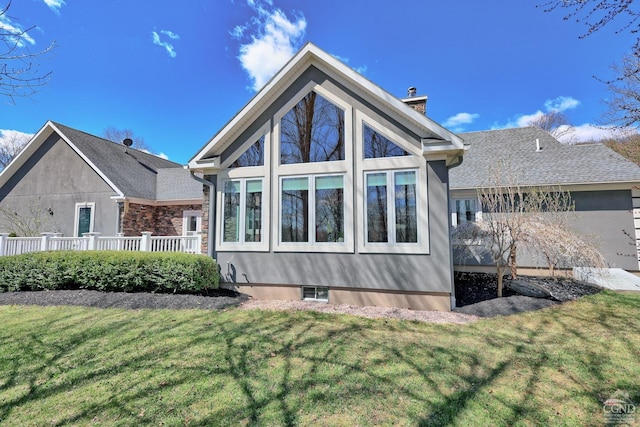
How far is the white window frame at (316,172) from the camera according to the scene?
6.90 m

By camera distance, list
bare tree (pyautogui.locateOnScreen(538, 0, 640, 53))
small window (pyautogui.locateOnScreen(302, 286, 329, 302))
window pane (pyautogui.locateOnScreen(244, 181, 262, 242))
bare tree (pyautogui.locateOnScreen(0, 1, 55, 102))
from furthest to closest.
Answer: window pane (pyautogui.locateOnScreen(244, 181, 262, 242)), small window (pyautogui.locateOnScreen(302, 286, 329, 302)), bare tree (pyautogui.locateOnScreen(538, 0, 640, 53)), bare tree (pyautogui.locateOnScreen(0, 1, 55, 102))

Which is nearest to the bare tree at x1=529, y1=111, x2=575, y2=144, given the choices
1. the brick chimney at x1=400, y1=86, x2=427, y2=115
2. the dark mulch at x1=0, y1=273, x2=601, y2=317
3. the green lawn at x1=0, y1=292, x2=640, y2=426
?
the brick chimney at x1=400, y1=86, x2=427, y2=115

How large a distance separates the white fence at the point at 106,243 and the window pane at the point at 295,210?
3034 millimetres

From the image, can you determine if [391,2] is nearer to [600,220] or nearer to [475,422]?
[600,220]

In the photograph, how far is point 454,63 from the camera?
1362 centimetres

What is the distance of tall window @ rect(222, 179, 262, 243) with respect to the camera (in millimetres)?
7641

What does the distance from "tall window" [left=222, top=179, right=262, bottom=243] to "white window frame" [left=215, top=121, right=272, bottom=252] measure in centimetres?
3

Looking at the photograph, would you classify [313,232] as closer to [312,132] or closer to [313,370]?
[312,132]

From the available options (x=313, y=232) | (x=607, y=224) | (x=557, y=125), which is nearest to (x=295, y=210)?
(x=313, y=232)

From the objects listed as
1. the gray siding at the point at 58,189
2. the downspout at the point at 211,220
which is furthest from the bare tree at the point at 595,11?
the gray siding at the point at 58,189

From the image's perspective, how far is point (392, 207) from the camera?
21.8ft

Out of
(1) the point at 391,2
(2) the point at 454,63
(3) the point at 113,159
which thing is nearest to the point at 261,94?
(1) the point at 391,2

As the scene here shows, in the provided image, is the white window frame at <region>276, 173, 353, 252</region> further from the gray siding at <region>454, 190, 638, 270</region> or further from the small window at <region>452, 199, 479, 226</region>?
the small window at <region>452, 199, 479, 226</region>

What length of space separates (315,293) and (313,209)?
2.13 meters
